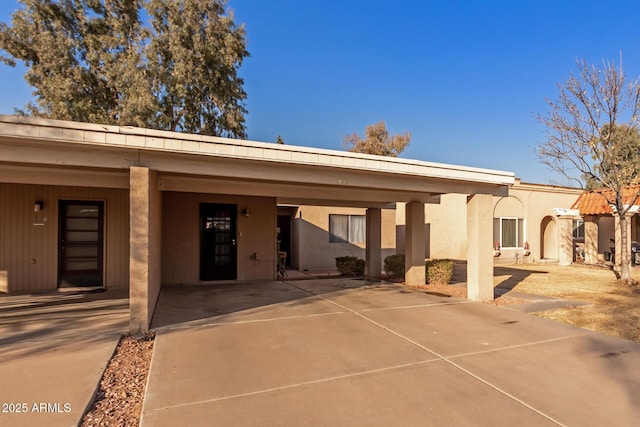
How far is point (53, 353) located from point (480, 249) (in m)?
7.66

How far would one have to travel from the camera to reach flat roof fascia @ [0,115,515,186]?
417 centimetres

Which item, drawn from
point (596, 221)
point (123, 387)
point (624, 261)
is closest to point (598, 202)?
point (596, 221)

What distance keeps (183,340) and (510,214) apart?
1691cm

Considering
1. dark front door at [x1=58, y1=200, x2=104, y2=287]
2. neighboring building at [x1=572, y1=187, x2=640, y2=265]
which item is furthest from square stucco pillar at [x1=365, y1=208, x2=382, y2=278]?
neighboring building at [x1=572, y1=187, x2=640, y2=265]

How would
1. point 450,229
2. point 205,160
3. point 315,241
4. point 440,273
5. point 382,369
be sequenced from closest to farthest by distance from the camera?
point 382,369 < point 205,160 < point 440,273 < point 315,241 < point 450,229

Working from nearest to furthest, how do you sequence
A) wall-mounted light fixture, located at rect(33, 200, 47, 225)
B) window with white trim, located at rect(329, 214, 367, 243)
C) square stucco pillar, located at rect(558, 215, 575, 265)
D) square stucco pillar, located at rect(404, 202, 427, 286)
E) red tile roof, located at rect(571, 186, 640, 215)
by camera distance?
wall-mounted light fixture, located at rect(33, 200, 47, 225) → square stucco pillar, located at rect(404, 202, 427, 286) → red tile roof, located at rect(571, 186, 640, 215) → window with white trim, located at rect(329, 214, 367, 243) → square stucco pillar, located at rect(558, 215, 575, 265)

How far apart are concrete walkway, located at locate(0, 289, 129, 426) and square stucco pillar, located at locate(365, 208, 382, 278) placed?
7230 mm

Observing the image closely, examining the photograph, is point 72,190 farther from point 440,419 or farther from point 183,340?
point 440,419

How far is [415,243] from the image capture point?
9.72m

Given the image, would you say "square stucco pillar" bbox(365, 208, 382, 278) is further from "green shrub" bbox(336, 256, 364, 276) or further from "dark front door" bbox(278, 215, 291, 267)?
"dark front door" bbox(278, 215, 291, 267)

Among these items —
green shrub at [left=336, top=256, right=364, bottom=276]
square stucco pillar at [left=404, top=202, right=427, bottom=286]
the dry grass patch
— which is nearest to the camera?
the dry grass patch

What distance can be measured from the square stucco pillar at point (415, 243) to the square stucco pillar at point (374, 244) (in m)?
1.66

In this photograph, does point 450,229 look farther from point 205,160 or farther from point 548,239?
point 205,160

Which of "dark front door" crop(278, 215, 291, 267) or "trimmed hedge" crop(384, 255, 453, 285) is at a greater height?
"dark front door" crop(278, 215, 291, 267)
